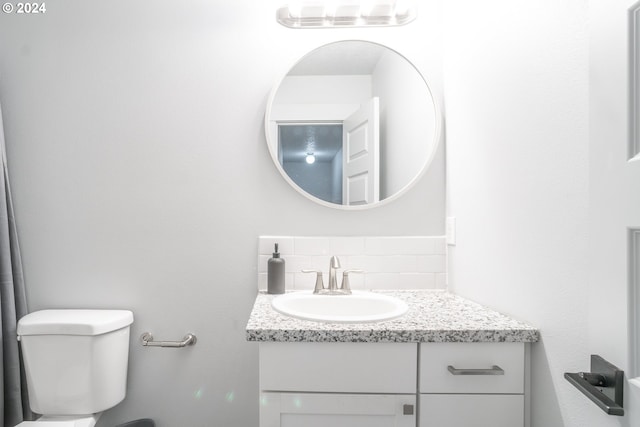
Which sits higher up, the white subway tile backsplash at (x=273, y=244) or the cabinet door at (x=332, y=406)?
the white subway tile backsplash at (x=273, y=244)

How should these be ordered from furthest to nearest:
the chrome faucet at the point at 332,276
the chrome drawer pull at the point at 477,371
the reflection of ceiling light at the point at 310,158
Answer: the reflection of ceiling light at the point at 310,158
the chrome faucet at the point at 332,276
the chrome drawer pull at the point at 477,371

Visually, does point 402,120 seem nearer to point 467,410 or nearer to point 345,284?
point 345,284

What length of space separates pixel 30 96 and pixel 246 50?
918mm

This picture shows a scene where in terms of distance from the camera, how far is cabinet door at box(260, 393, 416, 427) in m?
1.02

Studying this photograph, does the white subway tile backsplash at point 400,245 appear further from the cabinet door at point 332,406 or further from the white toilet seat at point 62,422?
the white toilet seat at point 62,422

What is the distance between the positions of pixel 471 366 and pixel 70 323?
1365 millimetres

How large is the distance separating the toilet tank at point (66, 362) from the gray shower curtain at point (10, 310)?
10 cm

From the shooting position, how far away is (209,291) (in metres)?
1.56

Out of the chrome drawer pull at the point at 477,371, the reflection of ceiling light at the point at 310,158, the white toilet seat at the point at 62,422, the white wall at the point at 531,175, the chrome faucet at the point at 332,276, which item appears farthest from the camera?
the reflection of ceiling light at the point at 310,158

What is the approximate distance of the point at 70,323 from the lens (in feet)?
4.47

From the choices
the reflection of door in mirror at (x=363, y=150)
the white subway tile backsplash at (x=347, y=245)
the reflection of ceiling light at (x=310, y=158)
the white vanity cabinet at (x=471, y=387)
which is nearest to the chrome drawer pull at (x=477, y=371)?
the white vanity cabinet at (x=471, y=387)

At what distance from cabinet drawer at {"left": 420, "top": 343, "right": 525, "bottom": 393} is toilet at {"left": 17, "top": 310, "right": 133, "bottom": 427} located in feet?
3.79

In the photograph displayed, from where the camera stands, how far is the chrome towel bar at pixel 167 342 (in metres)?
1.50

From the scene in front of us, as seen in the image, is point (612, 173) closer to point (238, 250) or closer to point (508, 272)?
point (508, 272)
